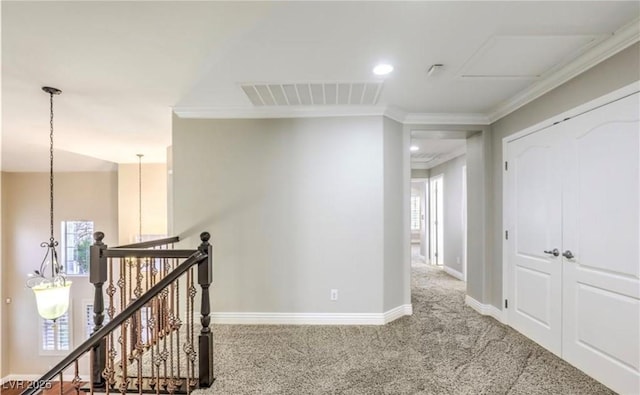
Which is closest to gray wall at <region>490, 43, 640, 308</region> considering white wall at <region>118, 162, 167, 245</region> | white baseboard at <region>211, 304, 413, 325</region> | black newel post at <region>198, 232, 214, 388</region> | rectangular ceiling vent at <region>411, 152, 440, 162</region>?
white baseboard at <region>211, 304, 413, 325</region>

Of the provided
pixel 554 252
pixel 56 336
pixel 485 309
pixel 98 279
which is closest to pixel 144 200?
pixel 56 336

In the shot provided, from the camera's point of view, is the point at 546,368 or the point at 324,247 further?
the point at 324,247

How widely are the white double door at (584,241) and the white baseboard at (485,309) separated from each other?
0.85 ft

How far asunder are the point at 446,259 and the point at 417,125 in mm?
4108

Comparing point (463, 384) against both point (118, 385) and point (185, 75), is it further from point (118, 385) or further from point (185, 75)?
point (185, 75)

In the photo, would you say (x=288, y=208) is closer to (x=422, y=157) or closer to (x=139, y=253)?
(x=139, y=253)

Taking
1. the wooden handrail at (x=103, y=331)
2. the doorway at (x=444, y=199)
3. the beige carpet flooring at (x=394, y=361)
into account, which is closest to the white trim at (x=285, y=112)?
the doorway at (x=444, y=199)

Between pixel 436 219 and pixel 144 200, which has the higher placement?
pixel 144 200

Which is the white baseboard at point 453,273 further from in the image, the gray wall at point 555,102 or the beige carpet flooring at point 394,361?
the beige carpet flooring at point 394,361

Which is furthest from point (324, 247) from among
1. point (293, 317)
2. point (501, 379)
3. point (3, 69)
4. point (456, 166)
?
point (456, 166)

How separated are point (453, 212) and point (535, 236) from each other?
361 centimetres

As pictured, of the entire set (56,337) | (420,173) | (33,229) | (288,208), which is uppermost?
(420,173)

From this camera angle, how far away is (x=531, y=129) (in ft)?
10.6

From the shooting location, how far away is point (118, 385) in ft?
8.03
